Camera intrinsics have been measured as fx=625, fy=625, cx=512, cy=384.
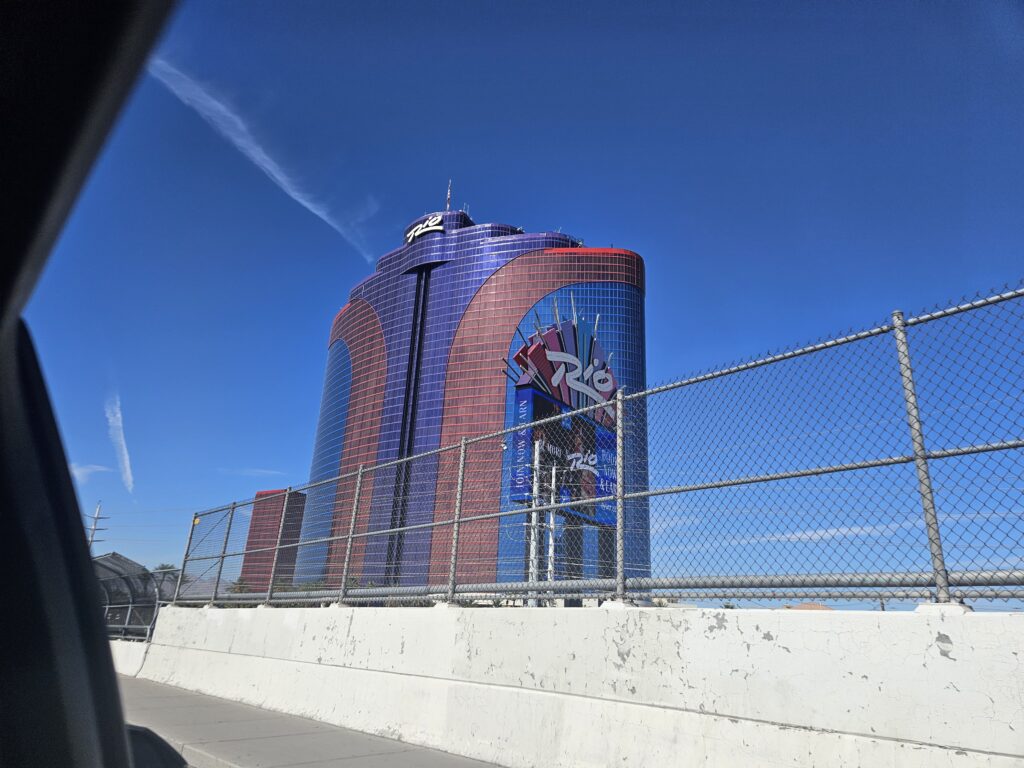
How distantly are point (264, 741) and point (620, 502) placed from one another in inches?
157

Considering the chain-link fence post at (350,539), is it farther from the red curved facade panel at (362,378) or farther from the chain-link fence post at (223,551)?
the red curved facade panel at (362,378)

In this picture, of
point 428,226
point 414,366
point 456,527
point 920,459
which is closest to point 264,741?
point 456,527

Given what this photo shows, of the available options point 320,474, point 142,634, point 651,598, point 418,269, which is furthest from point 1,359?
point 320,474

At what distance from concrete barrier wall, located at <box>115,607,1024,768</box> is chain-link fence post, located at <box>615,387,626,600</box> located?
0.92 ft

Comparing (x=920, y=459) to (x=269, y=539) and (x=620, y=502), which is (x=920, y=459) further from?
(x=269, y=539)

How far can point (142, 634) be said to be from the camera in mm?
14711

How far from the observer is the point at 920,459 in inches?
141

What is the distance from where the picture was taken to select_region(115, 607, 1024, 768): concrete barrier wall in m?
3.03

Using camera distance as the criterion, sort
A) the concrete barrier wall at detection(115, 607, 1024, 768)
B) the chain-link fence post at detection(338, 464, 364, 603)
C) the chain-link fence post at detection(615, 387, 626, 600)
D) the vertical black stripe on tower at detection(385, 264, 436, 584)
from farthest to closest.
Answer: the vertical black stripe on tower at detection(385, 264, 436, 584), the chain-link fence post at detection(338, 464, 364, 603), the chain-link fence post at detection(615, 387, 626, 600), the concrete barrier wall at detection(115, 607, 1024, 768)

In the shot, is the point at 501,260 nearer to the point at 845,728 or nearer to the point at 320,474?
the point at 320,474

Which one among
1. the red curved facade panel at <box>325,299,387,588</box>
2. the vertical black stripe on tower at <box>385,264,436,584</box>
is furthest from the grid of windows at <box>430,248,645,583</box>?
the red curved facade panel at <box>325,299,387,588</box>

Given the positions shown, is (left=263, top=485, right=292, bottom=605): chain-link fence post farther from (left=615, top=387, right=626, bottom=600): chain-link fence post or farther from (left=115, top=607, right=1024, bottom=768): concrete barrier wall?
(left=615, top=387, right=626, bottom=600): chain-link fence post

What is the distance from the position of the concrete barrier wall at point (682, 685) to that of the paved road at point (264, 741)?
252 mm

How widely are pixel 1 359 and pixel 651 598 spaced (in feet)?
14.5
